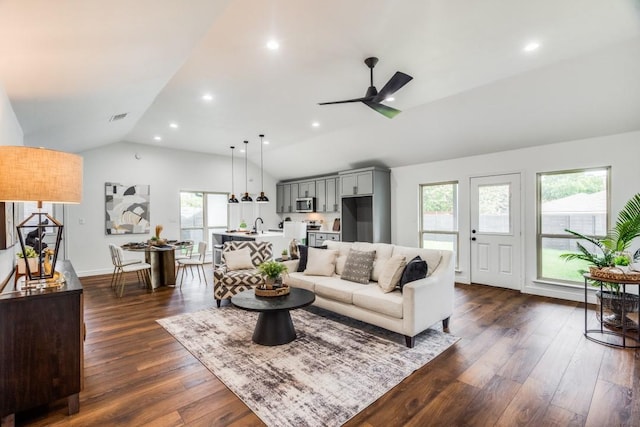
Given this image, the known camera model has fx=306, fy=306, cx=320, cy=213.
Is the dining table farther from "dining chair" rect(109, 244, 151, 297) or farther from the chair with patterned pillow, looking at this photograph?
the chair with patterned pillow

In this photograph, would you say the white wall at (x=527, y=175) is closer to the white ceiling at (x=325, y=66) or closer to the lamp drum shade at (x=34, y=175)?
the white ceiling at (x=325, y=66)

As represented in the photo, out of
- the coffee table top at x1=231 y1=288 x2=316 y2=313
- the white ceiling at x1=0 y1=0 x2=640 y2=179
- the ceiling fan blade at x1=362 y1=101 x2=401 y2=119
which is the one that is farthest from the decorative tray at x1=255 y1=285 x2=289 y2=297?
the white ceiling at x1=0 y1=0 x2=640 y2=179

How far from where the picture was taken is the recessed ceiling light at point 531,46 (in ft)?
9.51

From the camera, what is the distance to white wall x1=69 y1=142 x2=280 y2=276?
20.6 ft

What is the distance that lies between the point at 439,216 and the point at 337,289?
3.55 m

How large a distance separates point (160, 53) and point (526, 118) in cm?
462

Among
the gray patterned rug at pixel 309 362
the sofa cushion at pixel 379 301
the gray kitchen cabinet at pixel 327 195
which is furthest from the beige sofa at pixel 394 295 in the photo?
the gray kitchen cabinet at pixel 327 195

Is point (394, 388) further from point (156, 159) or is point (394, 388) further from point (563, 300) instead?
point (156, 159)

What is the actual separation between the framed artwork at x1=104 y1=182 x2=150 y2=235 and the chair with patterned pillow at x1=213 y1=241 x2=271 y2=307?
3.52 meters

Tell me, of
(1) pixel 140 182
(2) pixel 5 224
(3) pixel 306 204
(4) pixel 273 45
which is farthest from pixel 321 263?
(1) pixel 140 182

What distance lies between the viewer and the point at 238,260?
447 cm

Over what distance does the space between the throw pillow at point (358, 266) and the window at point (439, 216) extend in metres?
2.77

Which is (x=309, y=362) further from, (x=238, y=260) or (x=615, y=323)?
(x=615, y=323)

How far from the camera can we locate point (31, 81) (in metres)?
2.39
